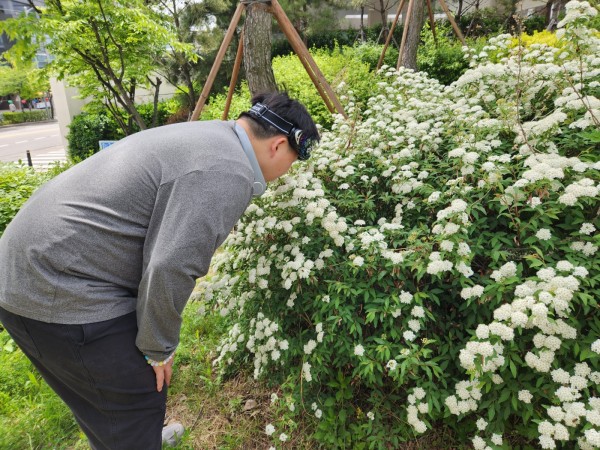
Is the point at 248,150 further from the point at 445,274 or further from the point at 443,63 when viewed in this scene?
the point at 443,63

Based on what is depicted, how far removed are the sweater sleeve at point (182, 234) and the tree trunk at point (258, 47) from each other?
285 centimetres

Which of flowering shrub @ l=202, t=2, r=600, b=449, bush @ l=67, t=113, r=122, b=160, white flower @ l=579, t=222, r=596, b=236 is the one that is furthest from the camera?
bush @ l=67, t=113, r=122, b=160

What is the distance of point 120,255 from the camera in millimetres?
1387

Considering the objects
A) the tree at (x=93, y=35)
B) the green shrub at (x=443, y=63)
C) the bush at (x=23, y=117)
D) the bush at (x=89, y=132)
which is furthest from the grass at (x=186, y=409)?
the bush at (x=23, y=117)

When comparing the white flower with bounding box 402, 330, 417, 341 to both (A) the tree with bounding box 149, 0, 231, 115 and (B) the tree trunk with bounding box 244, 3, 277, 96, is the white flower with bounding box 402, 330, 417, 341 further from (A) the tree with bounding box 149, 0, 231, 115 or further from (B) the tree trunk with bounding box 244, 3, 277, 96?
(A) the tree with bounding box 149, 0, 231, 115

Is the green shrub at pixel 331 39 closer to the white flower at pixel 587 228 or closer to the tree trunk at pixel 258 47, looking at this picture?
the tree trunk at pixel 258 47

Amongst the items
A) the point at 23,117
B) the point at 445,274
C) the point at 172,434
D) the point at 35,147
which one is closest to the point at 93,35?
the point at 172,434

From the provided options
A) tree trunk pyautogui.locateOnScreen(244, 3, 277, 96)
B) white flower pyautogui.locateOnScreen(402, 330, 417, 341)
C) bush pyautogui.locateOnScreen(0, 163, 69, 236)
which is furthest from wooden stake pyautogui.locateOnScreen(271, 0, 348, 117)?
bush pyautogui.locateOnScreen(0, 163, 69, 236)

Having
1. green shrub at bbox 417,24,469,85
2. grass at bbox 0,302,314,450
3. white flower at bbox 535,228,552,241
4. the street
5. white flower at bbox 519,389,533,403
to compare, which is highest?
green shrub at bbox 417,24,469,85

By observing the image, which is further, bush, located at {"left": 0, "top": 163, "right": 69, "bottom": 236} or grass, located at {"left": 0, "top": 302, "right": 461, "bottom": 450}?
bush, located at {"left": 0, "top": 163, "right": 69, "bottom": 236}

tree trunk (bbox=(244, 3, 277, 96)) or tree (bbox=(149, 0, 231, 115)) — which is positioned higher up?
tree (bbox=(149, 0, 231, 115))

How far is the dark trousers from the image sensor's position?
1.39 metres

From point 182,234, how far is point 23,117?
4522 cm

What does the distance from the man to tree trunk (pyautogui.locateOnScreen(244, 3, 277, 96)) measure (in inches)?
107
